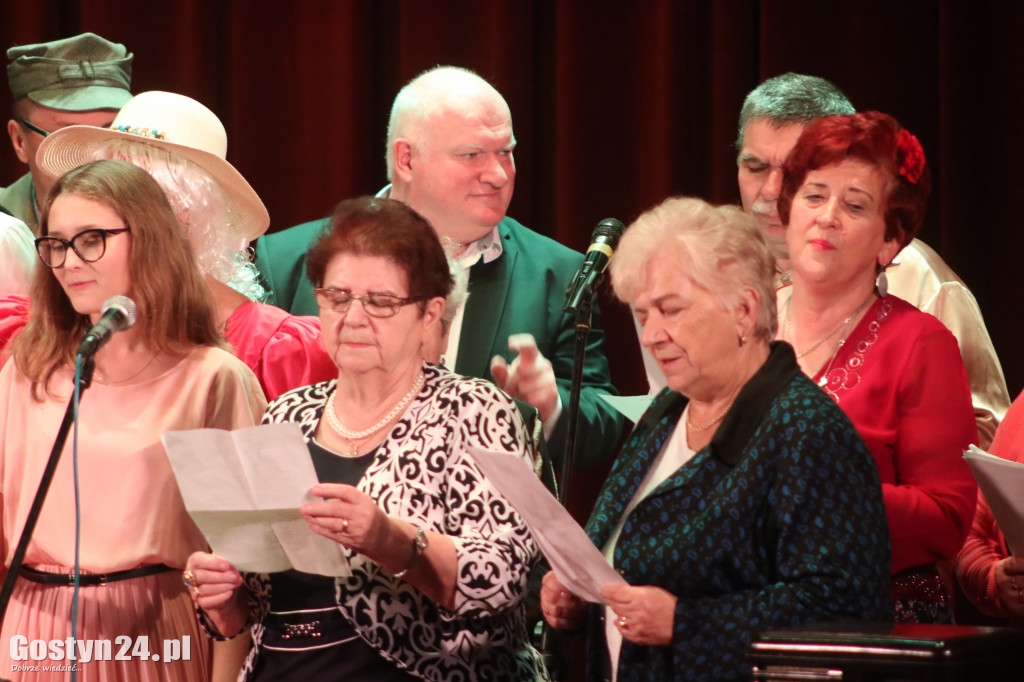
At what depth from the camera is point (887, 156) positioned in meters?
2.40

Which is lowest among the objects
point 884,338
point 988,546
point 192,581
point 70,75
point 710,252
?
point 988,546

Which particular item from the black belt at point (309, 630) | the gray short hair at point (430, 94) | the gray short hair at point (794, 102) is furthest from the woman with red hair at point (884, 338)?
the gray short hair at point (430, 94)

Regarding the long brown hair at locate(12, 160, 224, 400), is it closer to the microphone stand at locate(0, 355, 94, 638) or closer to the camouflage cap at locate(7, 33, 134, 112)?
the microphone stand at locate(0, 355, 94, 638)

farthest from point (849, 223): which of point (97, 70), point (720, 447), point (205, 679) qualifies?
point (97, 70)

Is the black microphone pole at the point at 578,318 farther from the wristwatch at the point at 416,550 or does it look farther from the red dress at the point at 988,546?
the red dress at the point at 988,546

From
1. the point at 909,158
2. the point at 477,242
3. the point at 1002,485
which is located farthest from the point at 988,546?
the point at 477,242

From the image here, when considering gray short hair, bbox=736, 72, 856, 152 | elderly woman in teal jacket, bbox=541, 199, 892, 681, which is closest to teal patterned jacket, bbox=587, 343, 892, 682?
elderly woman in teal jacket, bbox=541, 199, 892, 681

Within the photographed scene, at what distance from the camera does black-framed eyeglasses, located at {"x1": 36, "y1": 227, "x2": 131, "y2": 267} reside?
7.89 feet

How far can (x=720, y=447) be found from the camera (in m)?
1.88

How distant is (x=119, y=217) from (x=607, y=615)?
123 cm

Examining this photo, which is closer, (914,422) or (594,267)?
(914,422)

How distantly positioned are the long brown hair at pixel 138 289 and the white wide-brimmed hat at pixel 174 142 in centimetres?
44

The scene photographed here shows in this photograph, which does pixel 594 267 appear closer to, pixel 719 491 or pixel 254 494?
pixel 719 491

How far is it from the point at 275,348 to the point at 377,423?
668 mm
